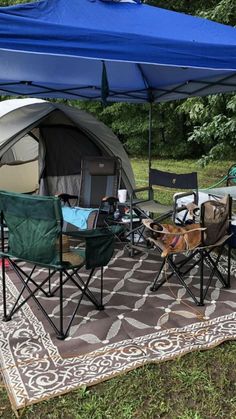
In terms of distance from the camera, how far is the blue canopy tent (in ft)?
8.16

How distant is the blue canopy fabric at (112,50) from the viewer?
2.49 metres

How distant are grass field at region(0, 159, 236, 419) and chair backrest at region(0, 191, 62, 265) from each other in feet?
2.47

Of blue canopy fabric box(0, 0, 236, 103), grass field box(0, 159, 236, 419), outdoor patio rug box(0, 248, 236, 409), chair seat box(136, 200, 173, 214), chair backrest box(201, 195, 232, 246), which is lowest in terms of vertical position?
grass field box(0, 159, 236, 419)

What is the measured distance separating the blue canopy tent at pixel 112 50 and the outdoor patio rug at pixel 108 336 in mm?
1660

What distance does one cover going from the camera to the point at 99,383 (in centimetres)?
210

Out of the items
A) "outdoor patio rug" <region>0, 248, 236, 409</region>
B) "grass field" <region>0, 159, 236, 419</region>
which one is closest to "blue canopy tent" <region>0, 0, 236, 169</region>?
"outdoor patio rug" <region>0, 248, 236, 409</region>

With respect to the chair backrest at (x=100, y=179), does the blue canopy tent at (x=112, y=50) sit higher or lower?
higher

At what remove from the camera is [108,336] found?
2549mm

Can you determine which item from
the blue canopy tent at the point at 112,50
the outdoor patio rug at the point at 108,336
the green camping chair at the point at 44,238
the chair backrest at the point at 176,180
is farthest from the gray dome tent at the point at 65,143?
the green camping chair at the point at 44,238

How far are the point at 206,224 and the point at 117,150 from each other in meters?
2.99

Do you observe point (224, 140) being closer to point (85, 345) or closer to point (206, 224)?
point (206, 224)

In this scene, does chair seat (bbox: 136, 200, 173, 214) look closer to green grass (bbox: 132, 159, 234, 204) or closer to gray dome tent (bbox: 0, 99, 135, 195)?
gray dome tent (bbox: 0, 99, 135, 195)

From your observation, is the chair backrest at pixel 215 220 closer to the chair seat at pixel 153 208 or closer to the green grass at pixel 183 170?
the chair seat at pixel 153 208

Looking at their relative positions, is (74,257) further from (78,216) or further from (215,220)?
(78,216)
